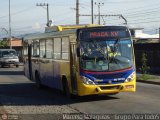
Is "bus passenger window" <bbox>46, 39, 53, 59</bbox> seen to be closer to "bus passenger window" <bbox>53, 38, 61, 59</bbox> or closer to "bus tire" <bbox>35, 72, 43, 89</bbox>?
"bus passenger window" <bbox>53, 38, 61, 59</bbox>

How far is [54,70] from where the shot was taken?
19656mm

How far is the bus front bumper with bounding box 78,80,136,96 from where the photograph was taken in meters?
16.2

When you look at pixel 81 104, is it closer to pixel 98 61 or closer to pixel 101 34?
pixel 98 61

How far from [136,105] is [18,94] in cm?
724

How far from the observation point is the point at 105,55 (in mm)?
16594

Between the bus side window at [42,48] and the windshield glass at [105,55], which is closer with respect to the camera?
the windshield glass at [105,55]

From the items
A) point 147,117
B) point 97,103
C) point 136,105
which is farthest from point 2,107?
point 147,117

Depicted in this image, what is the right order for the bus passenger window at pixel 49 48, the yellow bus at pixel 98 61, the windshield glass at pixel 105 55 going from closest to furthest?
the yellow bus at pixel 98 61
the windshield glass at pixel 105 55
the bus passenger window at pixel 49 48

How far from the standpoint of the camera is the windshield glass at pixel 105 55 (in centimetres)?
1644

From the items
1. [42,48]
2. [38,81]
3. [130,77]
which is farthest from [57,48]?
[38,81]

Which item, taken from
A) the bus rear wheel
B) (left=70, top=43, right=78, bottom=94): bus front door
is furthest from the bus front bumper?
the bus rear wheel

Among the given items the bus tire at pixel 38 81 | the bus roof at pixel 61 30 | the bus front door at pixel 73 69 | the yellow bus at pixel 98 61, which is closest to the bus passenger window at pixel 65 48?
the yellow bus at pixel 98 61

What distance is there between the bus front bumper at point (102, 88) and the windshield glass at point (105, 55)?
58 cm

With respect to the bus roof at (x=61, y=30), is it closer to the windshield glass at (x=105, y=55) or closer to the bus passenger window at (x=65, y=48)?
the bus passenger window at (x=65, y=48)
